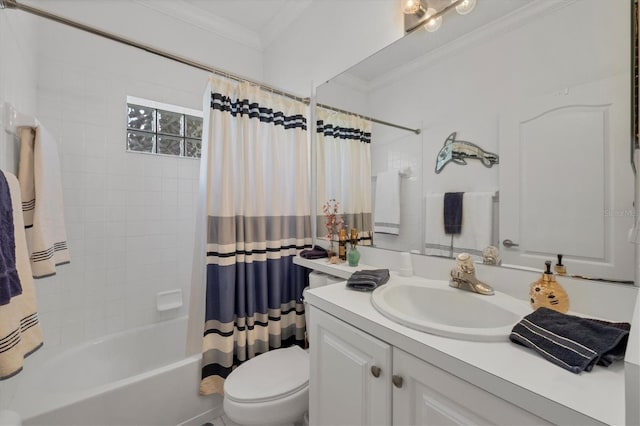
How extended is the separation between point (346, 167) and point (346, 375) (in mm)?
1181

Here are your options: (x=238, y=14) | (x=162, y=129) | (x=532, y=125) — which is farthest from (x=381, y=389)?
(x=238, y=14)

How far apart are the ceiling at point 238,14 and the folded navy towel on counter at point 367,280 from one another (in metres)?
2.01

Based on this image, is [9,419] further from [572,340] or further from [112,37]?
[572,340]

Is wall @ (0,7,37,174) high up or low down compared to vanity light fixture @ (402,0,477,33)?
down

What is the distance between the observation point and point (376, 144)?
149cm

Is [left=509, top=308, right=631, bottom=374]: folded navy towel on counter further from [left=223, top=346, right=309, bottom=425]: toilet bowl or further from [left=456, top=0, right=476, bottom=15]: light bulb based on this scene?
[left=456, top=0, right=476, bottom=15]: light bulb

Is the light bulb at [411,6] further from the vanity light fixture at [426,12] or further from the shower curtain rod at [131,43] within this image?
the shower curtain rod at [131,43]

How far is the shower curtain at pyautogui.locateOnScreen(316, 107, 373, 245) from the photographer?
156 centimetres

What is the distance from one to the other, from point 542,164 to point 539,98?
234 millimetres

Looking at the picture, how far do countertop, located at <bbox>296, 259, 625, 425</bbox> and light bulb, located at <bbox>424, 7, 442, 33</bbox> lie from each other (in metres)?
1.33

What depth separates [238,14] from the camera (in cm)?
214

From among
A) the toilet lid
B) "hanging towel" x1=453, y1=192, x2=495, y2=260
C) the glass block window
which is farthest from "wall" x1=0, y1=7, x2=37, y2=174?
"hanging towel" x1=453, y1=192, x2=495, y2=260

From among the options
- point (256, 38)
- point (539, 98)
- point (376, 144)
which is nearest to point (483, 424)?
point (539, 98)

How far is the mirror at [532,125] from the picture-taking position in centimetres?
80
